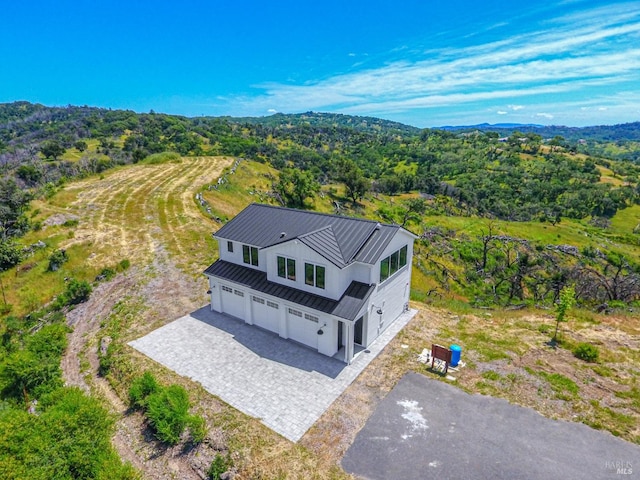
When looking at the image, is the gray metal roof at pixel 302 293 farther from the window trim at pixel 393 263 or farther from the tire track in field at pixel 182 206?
the tire track in field at pixel 182 206

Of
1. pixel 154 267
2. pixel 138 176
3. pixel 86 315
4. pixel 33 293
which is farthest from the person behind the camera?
pixel 138 176

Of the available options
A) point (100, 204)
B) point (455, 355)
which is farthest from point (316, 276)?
point (100, 204)

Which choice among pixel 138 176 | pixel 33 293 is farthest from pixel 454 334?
pixel 138 176

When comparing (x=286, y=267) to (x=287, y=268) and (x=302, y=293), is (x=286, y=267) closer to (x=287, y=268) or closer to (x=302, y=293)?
(x=287, y=268)

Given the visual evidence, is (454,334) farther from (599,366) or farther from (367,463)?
(367,463)

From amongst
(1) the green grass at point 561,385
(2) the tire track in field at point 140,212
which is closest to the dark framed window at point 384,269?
(1) the green grass at point 561,385
